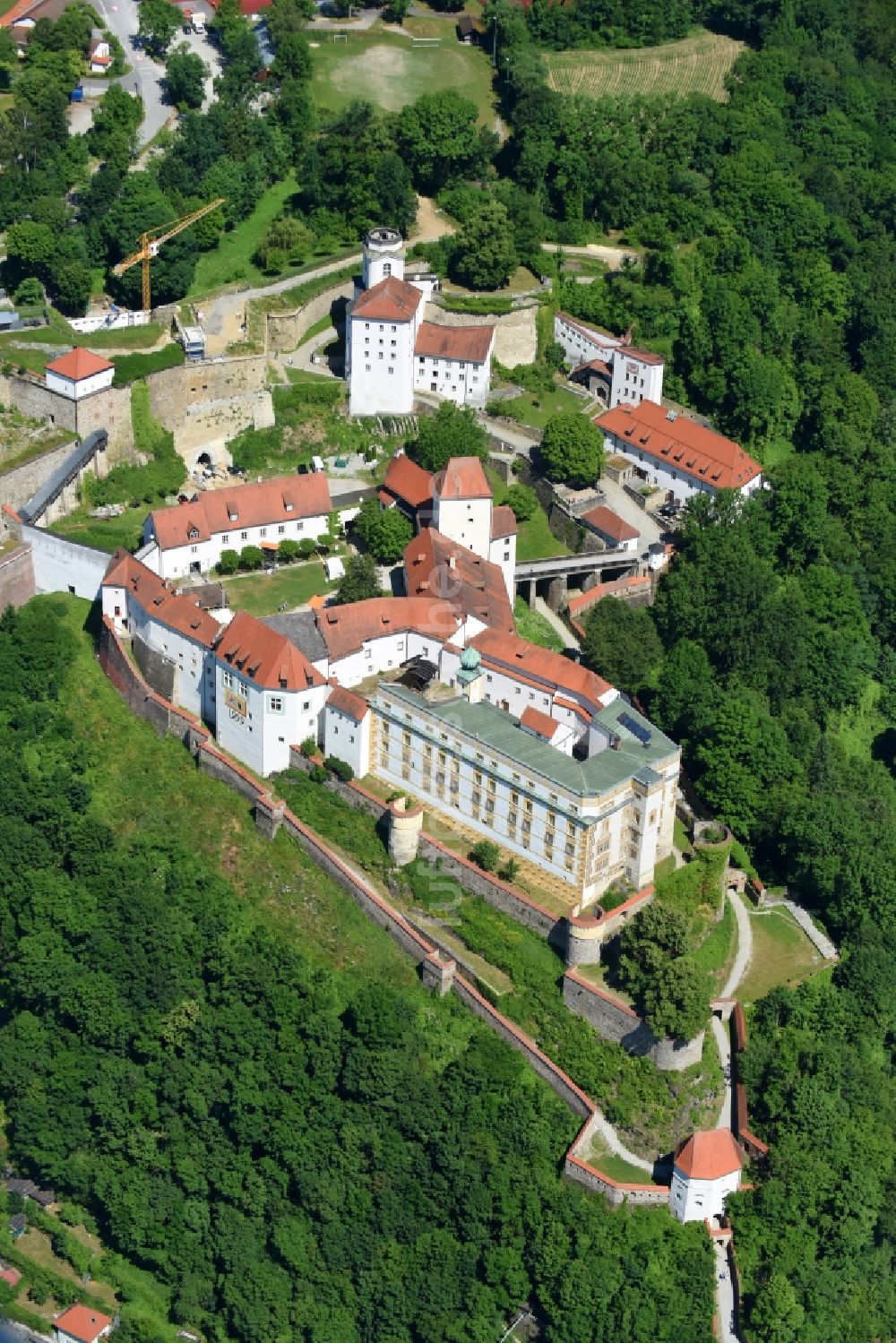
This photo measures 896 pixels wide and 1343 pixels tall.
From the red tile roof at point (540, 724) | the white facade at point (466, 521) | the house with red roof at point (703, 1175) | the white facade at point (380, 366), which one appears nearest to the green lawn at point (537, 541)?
the white facade at point (466, 521)

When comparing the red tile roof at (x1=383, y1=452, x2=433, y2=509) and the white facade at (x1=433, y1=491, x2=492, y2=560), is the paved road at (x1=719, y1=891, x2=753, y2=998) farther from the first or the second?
the red tile roof at (x1=383, y1=452, x2=433, y2=509)

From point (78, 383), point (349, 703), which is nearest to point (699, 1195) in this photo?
point (349, 703)

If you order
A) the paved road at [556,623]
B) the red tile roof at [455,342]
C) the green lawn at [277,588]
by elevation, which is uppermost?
the red tile roof at [455,342]

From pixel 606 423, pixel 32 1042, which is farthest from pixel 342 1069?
pixel 606 423

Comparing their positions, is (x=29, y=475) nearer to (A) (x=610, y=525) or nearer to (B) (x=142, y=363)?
(B) (x=142, y=363)

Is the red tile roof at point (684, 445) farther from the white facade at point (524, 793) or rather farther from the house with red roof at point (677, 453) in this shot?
the white facade at point (524, 793)

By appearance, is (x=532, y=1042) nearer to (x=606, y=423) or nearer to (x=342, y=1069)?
(x=342, y=1069)
